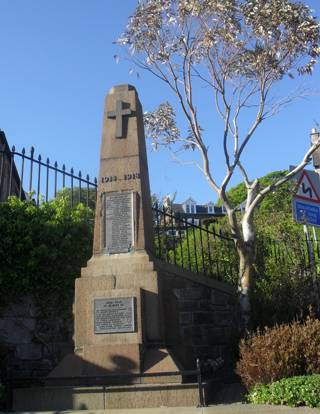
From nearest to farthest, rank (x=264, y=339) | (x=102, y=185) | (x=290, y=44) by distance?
(x=264, y=339), (x=102, y=185), (x=290, y=44)

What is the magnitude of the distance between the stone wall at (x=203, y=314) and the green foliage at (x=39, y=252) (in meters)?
1.83

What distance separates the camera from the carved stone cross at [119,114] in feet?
→ 29.8

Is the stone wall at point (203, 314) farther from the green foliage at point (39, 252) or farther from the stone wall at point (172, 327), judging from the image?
the green foliage at point (39, 252)

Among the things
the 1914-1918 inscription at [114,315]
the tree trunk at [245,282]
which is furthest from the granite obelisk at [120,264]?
the tree trunk at [245,282]

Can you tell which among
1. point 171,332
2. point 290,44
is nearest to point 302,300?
point 171,332

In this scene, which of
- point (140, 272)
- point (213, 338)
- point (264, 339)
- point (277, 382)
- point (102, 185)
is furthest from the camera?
point (213, 338)

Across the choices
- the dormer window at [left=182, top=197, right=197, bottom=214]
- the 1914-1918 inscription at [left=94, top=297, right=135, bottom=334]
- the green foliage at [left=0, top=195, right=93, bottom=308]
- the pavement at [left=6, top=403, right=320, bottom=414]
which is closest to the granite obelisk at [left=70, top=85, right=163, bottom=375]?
the 1914-1918 inscription at [left=94, top=297, right=135, bottom=334]

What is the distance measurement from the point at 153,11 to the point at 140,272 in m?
6.61

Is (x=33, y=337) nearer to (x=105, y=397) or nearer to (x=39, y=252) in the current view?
(x=39, y=252)

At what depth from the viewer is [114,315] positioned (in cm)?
763

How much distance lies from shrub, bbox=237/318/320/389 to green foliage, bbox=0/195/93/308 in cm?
376

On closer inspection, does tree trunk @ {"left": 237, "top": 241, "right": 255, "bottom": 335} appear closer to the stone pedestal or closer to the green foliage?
the stone pedestal

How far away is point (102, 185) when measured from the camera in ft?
29.1

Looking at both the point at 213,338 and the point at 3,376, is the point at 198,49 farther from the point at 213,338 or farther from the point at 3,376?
the point at 3,376
